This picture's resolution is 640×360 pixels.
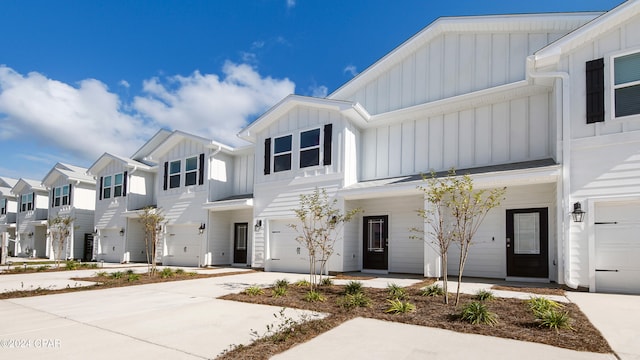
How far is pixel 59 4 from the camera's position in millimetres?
14406

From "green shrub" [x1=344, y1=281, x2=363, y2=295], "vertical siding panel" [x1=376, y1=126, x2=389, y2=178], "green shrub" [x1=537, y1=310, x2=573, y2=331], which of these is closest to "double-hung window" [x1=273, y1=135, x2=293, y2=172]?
"vertical siding panel" [x1=376, y1=126, x2=389, y2=178]

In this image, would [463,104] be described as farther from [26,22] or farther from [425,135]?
[26,22]

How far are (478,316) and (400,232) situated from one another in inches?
284

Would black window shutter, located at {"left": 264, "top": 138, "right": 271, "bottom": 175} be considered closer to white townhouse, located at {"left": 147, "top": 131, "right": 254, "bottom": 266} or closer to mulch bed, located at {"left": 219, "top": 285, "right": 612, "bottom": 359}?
white townhouse, located at {"left": 147, "top": 131, "right": 254, "bottom": 266}

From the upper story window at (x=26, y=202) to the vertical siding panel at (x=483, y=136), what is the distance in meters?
31.9

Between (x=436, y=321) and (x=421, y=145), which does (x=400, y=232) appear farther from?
(x=436, y=321)

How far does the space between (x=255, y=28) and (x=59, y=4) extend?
302 inches

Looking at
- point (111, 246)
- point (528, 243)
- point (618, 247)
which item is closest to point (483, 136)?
point (528, 243)

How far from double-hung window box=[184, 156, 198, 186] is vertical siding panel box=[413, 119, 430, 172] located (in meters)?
10.4

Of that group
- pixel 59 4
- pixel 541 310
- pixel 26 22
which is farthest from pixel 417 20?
pixel 26 22

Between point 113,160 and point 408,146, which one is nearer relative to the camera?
point 408,146

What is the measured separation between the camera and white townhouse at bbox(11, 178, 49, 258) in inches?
1081

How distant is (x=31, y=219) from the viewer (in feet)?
92.4

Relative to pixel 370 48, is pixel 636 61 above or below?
below
